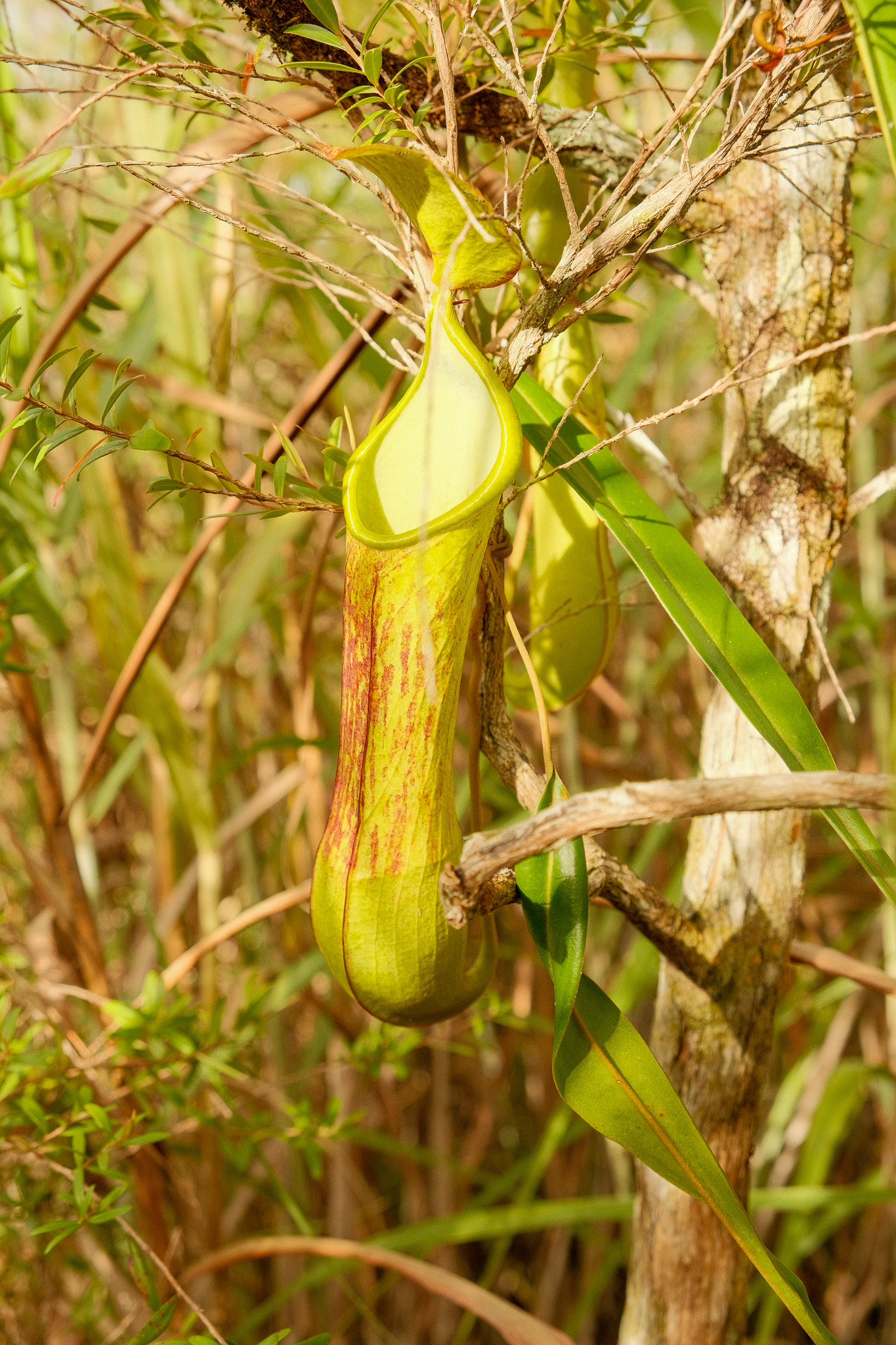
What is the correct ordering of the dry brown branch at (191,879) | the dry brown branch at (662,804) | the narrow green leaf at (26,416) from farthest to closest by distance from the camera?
the dry brown branch at (191,879) < the narrow green leaf at (26,416) < the dry brown branch at (662,804)

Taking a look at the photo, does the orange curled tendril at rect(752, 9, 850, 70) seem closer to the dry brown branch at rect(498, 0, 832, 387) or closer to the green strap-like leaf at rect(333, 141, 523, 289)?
the dry brown branch at rect(498, 0, 832, 387)

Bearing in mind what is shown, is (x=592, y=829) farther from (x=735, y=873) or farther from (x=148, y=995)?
(x=148, y=995)

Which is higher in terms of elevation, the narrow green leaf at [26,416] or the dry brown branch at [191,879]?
the narrow green leaf at [26,416]

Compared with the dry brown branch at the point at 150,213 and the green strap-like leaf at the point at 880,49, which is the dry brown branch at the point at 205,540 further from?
the green strap-like leaf at the point at 880,49

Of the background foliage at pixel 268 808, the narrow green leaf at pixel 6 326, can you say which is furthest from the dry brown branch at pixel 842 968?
the narrow green leaf at pixel 6 326

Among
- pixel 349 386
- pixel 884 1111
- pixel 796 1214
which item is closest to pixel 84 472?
pixel 349 386
